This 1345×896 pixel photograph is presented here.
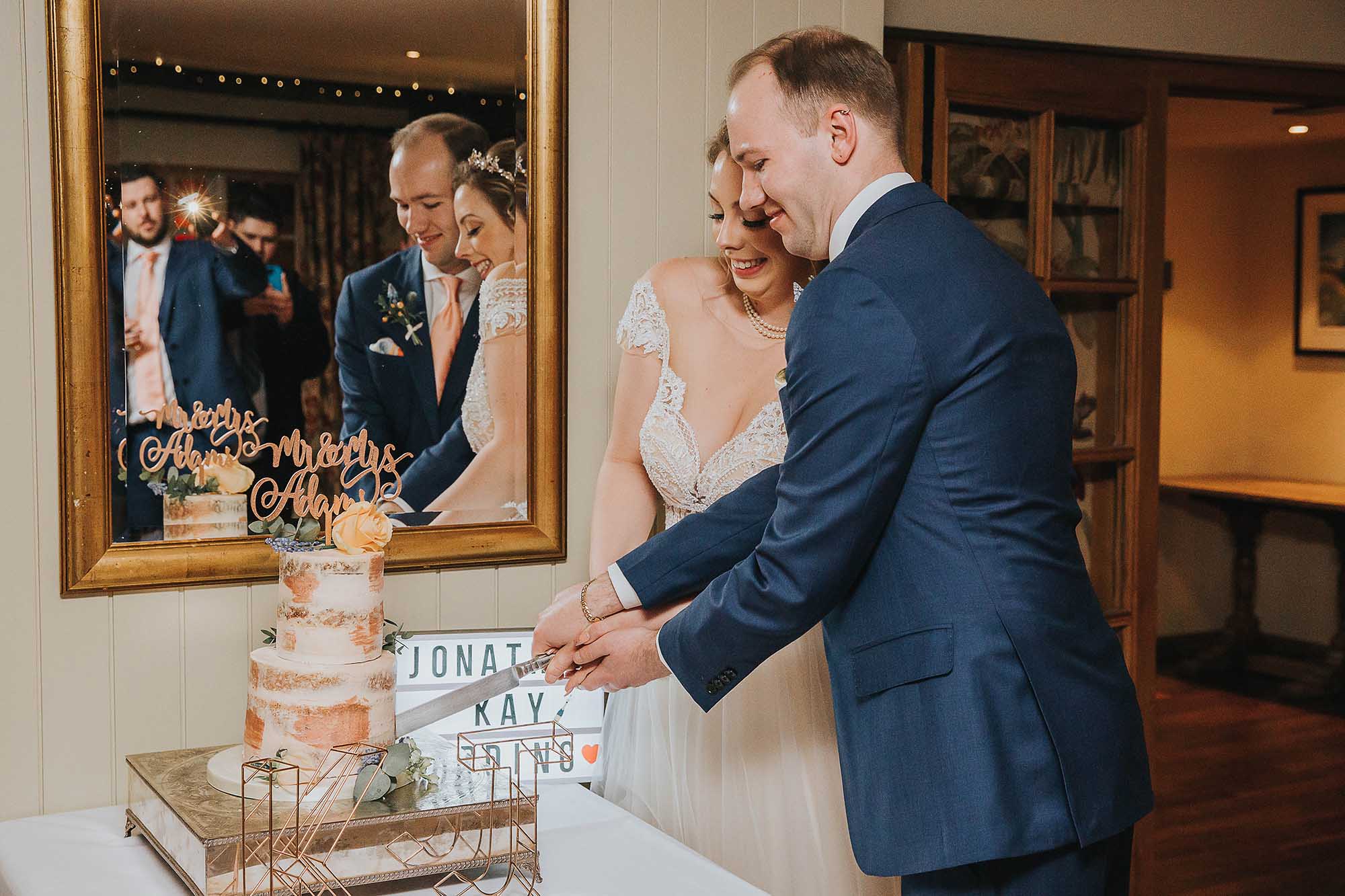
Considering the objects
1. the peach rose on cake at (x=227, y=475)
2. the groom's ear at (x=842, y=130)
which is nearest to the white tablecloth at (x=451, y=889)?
the peach rose on cake at (x=227, y=475)

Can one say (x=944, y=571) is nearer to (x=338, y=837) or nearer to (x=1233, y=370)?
(x=338, y=837)

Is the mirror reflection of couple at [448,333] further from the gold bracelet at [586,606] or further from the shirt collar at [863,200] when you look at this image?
the shirt collar at [863,200]

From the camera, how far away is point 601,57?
7.32 ft

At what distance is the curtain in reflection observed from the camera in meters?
1.98

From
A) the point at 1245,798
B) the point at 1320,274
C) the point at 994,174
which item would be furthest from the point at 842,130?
the point at 1320,274

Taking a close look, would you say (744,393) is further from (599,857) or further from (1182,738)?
(1182,738)

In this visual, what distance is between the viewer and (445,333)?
6.91 feet

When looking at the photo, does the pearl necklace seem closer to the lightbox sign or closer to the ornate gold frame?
the ornate gold frame

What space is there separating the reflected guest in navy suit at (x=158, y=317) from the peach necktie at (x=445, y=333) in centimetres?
28

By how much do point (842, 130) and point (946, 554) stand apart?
21.6 inches

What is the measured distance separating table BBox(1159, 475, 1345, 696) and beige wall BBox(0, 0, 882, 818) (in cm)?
416

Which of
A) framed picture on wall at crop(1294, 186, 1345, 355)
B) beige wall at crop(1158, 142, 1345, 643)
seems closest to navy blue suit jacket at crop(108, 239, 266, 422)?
beige wall at crop(1158, 142, 1345, 643)

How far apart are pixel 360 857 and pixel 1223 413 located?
586cm

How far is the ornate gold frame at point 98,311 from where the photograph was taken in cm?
183
